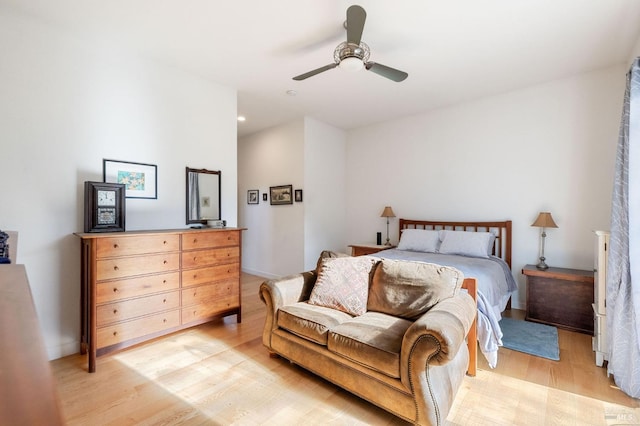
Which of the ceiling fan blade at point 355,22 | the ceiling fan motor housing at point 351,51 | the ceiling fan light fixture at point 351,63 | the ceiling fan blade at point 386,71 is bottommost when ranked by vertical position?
the ceiling fan light fixture at point 351,63

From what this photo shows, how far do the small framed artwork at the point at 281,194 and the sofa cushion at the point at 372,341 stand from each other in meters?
3.05

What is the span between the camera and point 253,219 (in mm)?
5562

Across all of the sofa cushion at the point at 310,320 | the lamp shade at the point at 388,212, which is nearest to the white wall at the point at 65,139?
the sofa cushion at the point at 310,320

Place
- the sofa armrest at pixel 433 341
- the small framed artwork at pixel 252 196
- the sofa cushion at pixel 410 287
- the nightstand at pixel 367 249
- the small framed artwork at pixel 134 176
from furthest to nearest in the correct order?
the small framed artwork at pixel 252 196
the nightstand at pixel 367 249
the small framed artwork at pixel 134 176
the sofa cushion at pixel 410 287
the sofa armrest at pixel 433 341

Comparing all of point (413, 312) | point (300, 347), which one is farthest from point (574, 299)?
point (300, 347)

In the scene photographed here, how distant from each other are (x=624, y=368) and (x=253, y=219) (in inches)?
194

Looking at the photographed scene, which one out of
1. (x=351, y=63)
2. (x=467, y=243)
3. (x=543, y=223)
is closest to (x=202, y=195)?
(x=351, y=63)

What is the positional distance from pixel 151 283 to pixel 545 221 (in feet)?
13.3

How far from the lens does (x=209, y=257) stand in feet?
9.59

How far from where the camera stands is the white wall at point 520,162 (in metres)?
3.23

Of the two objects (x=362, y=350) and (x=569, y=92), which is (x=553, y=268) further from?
(x=362, y=350)

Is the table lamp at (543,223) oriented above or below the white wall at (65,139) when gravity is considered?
below

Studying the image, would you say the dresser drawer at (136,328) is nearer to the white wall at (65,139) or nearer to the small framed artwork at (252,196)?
the white wall at (65,139)

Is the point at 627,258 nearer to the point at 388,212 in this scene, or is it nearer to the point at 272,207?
the point at 388,212
